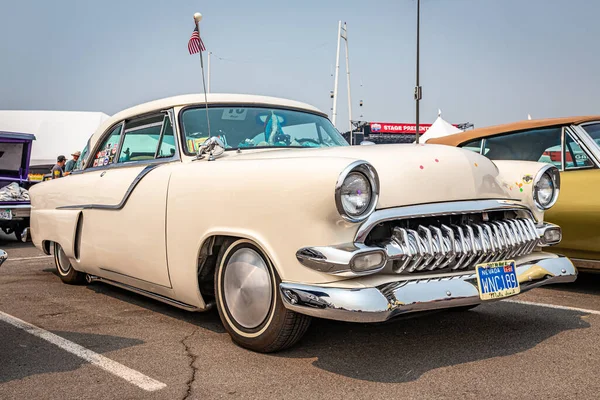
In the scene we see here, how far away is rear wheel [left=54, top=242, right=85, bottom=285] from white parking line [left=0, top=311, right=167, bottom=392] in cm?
122

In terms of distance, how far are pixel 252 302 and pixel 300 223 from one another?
579 mm

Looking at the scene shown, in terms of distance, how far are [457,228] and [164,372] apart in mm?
1615

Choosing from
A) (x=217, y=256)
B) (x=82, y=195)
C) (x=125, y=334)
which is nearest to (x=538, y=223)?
(x=217, y=256)

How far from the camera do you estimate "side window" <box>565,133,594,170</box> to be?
500 cm

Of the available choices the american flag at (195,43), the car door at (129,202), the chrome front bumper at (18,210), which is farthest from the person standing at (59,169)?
the american flag at (195,43)

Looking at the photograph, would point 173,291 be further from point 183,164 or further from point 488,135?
point 488,135

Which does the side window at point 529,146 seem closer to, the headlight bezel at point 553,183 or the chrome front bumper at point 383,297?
the headlight bezel at point 553,183

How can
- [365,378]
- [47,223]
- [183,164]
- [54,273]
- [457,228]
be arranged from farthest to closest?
→ 1. [54,273]
2. [47,223]
3. [183,164]
4. [457,228]
5. [365,378]

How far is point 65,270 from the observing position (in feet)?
17.9

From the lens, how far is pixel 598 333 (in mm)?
3529

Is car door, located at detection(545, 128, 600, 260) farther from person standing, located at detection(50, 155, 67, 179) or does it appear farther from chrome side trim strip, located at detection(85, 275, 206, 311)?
person standing, located at detection(50, 155, 67, 179)

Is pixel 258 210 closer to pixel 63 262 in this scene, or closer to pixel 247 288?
pixel 247 288

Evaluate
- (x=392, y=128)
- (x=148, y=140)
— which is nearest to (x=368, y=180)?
(x=148, y=140)

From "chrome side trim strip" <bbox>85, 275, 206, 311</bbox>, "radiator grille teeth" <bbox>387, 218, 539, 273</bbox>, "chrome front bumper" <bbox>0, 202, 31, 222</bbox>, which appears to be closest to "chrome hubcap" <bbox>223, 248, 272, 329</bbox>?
"chrome side trim strip" <bbox>85, 275, 206, 311</bbox>
